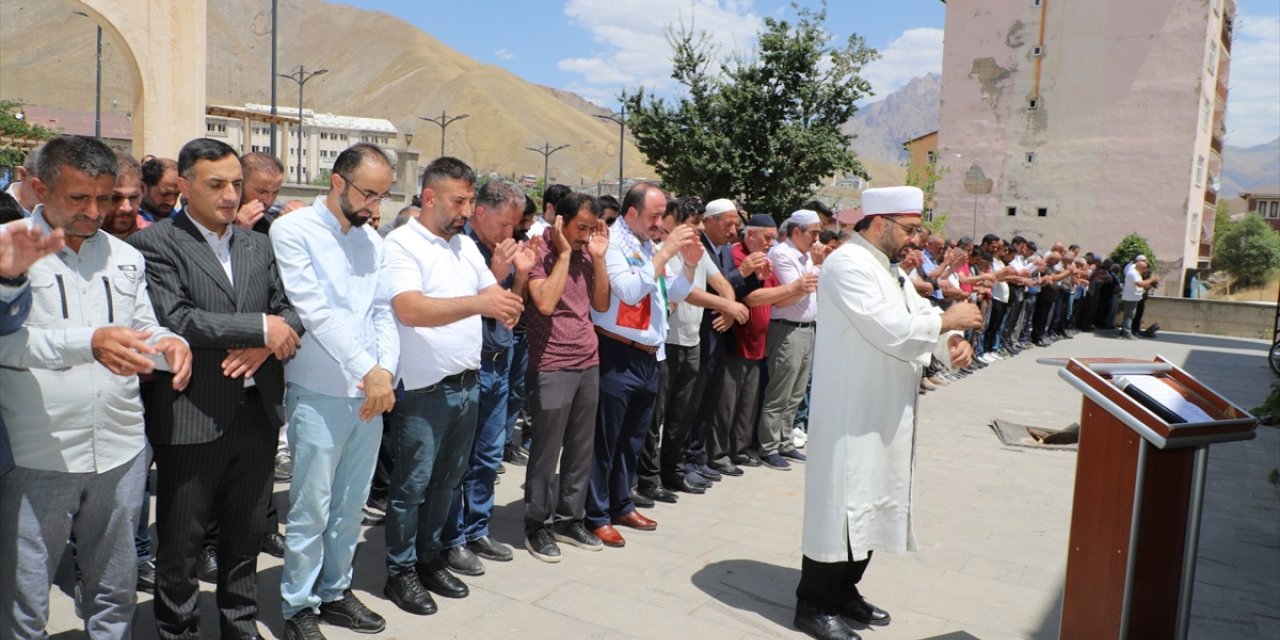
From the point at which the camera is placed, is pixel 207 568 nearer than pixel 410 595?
No

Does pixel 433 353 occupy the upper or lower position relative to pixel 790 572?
upper

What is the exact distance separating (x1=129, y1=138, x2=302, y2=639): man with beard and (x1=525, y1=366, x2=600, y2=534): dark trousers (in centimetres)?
157

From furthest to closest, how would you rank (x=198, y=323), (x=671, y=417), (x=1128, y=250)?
(x=1128, y=250), (x=671, y=417), (x=198, y=323)

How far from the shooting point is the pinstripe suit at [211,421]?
3.21m

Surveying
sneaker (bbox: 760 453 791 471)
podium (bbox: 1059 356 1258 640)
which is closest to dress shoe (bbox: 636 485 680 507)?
sneaker (bbox: 760 453 791 471)

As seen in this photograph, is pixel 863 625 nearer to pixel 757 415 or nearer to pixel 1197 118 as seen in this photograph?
pixel 757 415

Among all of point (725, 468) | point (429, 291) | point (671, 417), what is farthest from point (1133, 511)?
point (725, 468)

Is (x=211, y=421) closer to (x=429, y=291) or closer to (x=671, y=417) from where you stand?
(x=429, y=291)

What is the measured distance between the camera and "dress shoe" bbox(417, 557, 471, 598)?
170 inches

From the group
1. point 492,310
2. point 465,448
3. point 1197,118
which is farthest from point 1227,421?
point 1197,118

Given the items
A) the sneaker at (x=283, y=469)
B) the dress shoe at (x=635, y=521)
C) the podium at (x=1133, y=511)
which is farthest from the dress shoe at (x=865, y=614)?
the sneaker at (x=283, y=469)

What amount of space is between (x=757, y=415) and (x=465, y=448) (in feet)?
11.9

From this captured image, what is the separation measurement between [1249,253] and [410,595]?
230 feet

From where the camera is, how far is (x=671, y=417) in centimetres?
627
